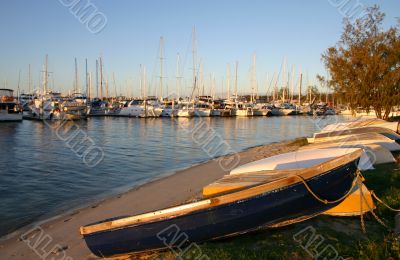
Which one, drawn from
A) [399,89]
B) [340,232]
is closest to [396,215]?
[340,232]

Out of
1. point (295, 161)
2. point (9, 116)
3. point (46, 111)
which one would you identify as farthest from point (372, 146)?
point (46, 111)

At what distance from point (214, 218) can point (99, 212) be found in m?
5.34

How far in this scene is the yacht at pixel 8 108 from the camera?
53.9 m

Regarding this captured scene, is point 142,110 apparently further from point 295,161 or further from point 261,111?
point 295,161

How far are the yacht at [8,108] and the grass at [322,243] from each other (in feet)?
176

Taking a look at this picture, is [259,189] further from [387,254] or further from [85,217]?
[85,217]

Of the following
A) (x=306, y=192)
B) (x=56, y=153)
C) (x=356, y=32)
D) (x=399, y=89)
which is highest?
(x=356, y=32)

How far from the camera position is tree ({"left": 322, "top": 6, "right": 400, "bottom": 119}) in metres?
25.1

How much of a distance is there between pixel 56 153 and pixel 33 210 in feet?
47.4

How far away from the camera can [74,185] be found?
16.1m

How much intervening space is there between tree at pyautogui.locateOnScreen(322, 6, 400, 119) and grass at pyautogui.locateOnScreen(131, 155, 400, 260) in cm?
1803

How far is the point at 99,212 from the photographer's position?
1144 cm

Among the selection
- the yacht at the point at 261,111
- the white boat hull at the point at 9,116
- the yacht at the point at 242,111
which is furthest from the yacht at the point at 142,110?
the white boat hull at the point at 9,116

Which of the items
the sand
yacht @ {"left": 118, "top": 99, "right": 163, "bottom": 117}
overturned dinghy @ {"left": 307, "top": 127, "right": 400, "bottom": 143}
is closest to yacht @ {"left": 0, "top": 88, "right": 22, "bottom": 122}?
yacht @ {"left": 118, "top": 99, "right": 163, "bottom": 117}
